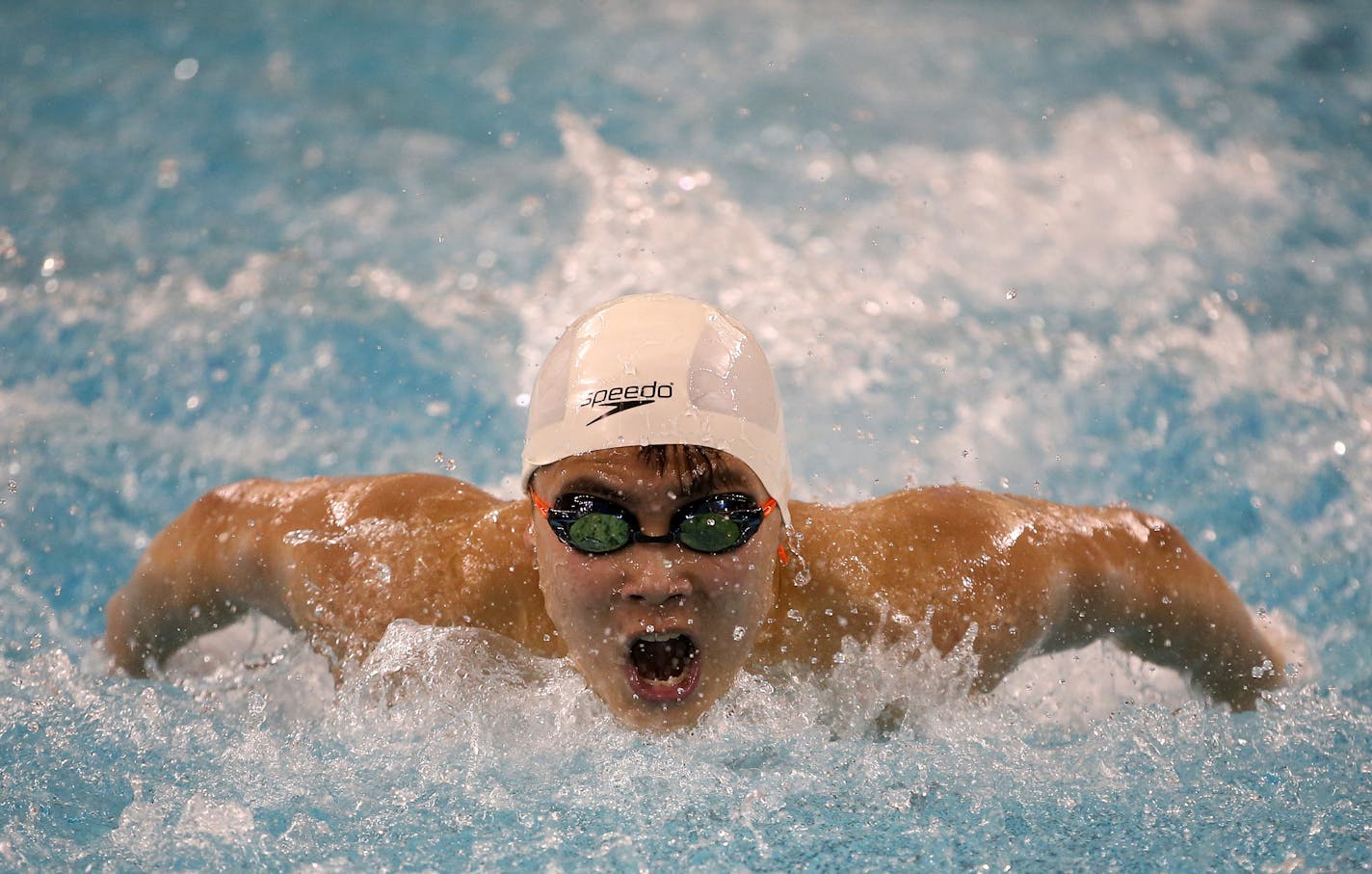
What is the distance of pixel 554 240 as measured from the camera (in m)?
4.78

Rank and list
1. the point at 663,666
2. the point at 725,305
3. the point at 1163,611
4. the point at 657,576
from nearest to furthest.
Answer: the point at 657,576 < the point at 663,666 < the point at 1163,611 < the point at 725,305

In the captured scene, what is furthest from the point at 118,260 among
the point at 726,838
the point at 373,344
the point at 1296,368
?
the point at 1296,368

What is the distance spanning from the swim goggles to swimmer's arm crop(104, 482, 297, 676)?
802mm

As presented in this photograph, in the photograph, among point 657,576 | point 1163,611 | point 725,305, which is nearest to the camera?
point 657,576

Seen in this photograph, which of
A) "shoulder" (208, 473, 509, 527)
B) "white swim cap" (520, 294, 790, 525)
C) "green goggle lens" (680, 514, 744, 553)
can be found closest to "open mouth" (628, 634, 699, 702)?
"green goggle lens" (680, 514, 744, 553)

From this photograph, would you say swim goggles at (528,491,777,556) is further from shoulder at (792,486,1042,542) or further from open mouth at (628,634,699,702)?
shoulder at (792,486,1042,542)

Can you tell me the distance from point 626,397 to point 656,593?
1.13ft

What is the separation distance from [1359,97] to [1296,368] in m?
2.05

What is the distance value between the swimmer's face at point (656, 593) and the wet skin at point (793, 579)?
0.08 ft

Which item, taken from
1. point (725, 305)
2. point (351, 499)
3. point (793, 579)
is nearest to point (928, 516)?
point (793, 579)

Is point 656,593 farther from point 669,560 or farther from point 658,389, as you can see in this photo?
point 658,389

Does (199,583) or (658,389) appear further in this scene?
(199,583)

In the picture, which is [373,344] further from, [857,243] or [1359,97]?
[1359,97]

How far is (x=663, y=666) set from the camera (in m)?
2.49
